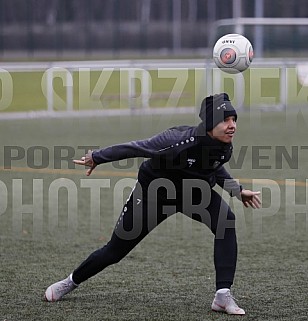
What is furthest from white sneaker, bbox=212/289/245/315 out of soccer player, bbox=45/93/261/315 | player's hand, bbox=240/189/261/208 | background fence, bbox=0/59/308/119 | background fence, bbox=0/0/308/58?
background fence, bbox=0/0/308/58

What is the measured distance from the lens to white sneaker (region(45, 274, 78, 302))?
6.06 meters

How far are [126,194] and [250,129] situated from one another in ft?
28.8

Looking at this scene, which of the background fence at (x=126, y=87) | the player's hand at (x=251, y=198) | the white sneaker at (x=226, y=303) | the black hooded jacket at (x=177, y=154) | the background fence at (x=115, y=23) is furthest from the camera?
the background fence at (x=115, y=23)

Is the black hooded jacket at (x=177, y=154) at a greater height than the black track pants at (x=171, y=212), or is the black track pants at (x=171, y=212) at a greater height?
the black hooded jacket at (x=177, y=154)

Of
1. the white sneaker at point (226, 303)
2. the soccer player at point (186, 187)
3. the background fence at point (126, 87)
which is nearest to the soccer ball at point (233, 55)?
the soccer player at point (186, 187)

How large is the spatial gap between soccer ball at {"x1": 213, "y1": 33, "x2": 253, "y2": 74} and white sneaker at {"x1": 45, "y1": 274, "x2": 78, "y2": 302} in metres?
1.80

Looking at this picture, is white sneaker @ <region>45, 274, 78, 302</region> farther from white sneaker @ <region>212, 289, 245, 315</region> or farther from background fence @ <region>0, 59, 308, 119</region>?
background fence @ <region>0, 59, 308, 119</region>

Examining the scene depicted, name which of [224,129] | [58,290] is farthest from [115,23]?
[224,129]

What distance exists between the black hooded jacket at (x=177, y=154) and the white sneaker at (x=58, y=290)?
2.91 ft

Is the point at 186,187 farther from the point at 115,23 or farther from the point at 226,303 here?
the point at 115,23

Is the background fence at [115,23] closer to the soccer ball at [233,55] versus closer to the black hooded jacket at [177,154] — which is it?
the soccer ball at [233,55]

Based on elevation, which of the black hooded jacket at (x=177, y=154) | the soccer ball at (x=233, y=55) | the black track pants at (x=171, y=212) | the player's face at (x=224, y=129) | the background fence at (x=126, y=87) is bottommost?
the background fence at (x=126, y=87)

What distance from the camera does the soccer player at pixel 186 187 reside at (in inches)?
220

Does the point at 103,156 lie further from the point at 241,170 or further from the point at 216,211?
the point at 241,170
